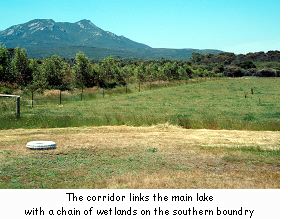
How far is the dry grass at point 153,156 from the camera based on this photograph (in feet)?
39.7

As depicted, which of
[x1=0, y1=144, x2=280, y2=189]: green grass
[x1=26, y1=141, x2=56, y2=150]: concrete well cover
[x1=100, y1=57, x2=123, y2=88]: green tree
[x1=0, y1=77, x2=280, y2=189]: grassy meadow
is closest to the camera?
[x1=0, y1=144, x2=280, y2=189]: green grass

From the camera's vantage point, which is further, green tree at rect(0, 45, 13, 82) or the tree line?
green tree at rect(0, 45, 13, 82)

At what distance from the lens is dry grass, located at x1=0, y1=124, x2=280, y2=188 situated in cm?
1210

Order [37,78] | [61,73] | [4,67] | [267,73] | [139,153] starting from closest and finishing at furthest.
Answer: [139,153] → [37,78] → [4,67] → [61,73] → [267,73]

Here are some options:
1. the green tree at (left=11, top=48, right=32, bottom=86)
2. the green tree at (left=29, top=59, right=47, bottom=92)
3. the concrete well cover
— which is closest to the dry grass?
the concrete well cover

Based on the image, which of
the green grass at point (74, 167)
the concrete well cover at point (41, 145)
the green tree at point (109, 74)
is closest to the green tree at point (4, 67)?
the green tree at point (109, 74)

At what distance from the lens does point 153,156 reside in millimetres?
15711

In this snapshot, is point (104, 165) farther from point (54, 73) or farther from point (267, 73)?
point (267, 73)

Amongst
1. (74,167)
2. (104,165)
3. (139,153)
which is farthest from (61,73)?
(74,167)

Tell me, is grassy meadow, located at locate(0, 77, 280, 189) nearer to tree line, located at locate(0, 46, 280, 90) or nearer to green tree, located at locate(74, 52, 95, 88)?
tree line, located at locate(0, 46, 280, 90)

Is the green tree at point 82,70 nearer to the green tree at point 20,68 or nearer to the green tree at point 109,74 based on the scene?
the green tree at point 109,74
